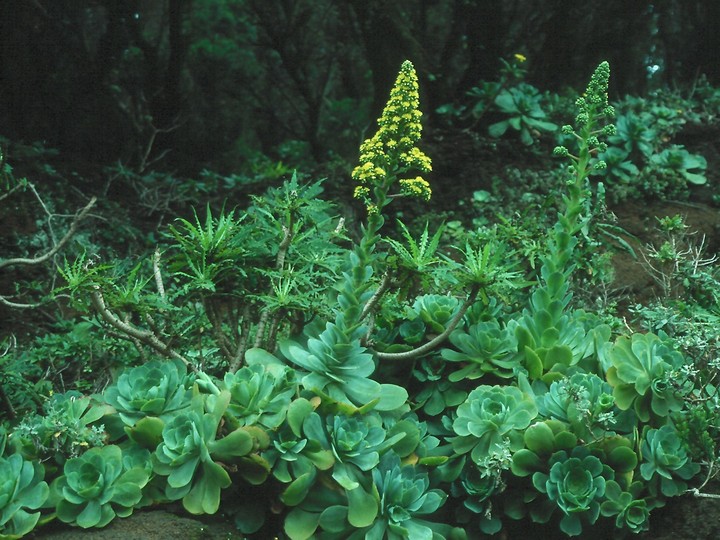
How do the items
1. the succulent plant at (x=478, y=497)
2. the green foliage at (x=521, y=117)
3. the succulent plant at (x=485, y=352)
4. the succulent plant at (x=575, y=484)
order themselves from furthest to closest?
the green foliage at (x=521, y=117) < the succulent plant at (x=485, y=352) < the succulent plant at (x=478, y=497) < the succulent plant at (x=575, y=484)

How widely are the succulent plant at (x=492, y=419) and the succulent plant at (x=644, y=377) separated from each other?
15.4 inches

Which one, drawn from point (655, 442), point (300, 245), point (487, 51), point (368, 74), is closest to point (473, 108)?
point (487, 51)

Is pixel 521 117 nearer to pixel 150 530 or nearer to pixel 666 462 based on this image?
pixel 666 462

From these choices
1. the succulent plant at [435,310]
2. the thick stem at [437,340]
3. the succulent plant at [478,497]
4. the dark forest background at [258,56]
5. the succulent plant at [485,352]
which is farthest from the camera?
the dark forest background at [258,56]

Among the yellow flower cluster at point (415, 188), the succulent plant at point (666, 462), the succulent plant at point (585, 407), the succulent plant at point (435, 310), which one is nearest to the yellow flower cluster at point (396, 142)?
the yellow flower cluster at point (415, 188)

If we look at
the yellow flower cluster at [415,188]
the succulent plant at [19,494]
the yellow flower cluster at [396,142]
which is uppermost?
the yellow flower cluster at [396,142]

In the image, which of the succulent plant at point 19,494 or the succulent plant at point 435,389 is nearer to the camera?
the succulent plant at point 19,494

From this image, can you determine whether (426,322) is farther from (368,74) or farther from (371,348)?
(368,74)

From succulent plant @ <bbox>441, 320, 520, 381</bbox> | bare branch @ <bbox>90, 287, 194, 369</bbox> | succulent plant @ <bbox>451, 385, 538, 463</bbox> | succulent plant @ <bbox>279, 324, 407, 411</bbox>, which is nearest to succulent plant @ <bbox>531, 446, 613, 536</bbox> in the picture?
succulent plant @ <bbox>451, 385, 538, 463</bbox>

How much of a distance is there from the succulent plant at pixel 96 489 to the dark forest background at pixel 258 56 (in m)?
4.75

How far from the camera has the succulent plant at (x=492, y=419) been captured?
114 inches

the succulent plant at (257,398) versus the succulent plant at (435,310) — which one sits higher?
the succulent plant at (435,310)

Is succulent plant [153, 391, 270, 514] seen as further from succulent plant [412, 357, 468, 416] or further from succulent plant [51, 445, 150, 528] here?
succulent plant [412, 357, 468, 416]

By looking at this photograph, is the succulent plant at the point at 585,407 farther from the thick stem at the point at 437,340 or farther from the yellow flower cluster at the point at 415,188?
the yellow flower cluster at the point at 415,188
